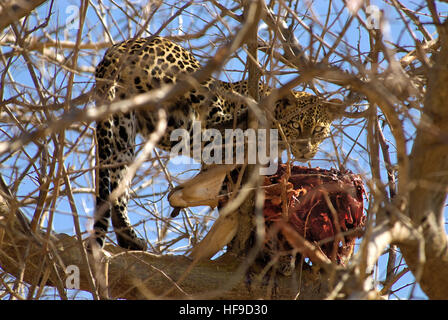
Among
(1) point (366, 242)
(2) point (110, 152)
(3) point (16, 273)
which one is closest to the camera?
(1) point (366, 242)

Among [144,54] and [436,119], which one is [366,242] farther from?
[144,54]

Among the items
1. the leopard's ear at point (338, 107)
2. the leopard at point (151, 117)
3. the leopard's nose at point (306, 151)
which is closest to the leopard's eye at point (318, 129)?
the leopard at point (151, 117)

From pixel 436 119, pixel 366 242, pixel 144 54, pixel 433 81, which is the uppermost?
pixel 144 54

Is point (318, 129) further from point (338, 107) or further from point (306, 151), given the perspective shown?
point (338, 107)

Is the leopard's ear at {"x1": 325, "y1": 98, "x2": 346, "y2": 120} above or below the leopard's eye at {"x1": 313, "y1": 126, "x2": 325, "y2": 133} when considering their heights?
below

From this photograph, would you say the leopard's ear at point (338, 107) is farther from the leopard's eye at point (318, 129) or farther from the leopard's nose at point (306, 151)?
the leopard's eye at point (318, 129)

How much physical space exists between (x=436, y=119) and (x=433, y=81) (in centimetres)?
17

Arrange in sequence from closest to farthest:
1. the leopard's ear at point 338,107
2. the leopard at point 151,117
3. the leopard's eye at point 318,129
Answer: the leopard's ear at point 338,107 → the leopard at point 151,117 → the leopard's eye at point 318,129

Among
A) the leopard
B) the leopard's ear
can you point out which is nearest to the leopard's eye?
the leopard

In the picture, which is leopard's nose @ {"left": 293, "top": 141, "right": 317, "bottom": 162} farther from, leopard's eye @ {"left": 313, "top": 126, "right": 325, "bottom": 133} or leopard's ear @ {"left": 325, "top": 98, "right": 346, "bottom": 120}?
leopard's ear @ {"left": 325, "top": 98, "right": 346, "bottom": 120}

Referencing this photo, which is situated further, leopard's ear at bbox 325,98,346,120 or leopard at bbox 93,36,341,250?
leopard at bbox 93,36,341,250
